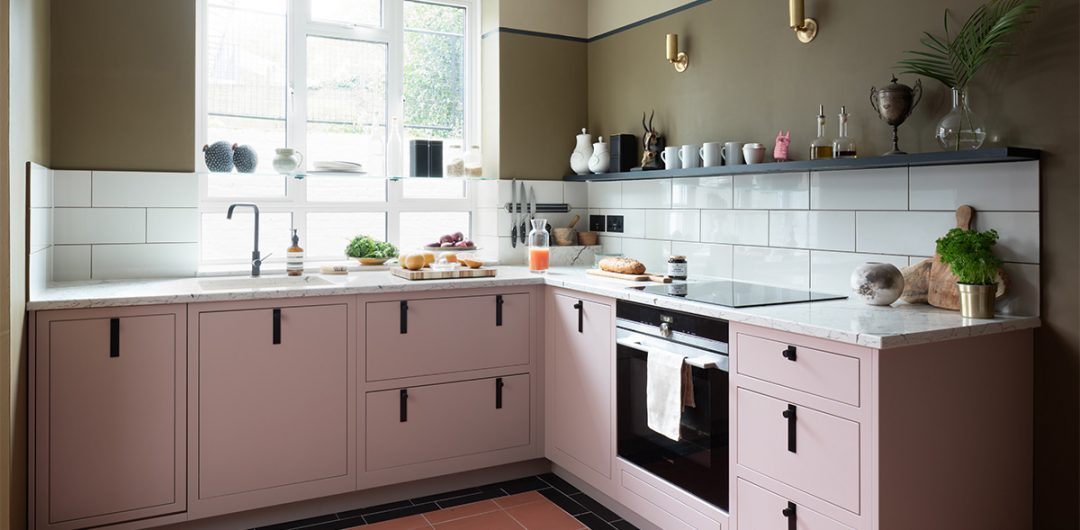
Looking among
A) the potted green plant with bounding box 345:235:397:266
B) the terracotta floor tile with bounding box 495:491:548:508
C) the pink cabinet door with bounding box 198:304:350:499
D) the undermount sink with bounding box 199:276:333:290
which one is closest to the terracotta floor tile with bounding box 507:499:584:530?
the terracotta floor tile with bounding box 495:491:548:508

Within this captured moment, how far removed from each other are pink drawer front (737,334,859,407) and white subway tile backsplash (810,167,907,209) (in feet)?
2.58

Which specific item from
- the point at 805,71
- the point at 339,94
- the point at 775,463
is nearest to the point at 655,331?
the point at 775,463

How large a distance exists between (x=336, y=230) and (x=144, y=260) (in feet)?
3.05

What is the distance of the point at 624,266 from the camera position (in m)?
3.39

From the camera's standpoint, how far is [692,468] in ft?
8.91

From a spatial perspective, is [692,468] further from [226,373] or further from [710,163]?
[226,373]

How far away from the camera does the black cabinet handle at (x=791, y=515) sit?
7.61 ft

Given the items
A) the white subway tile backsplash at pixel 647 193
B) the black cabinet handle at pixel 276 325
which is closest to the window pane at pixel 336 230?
the black cabinet handle at pixel 276 325

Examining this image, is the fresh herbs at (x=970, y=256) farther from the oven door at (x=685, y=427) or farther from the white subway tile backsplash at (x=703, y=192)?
the white subway tile backsplash at (x=703, y=192)

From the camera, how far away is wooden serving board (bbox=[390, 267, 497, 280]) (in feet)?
11.2

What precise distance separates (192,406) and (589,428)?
1.54 meters

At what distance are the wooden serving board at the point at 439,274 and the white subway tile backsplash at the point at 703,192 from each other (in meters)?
0.95

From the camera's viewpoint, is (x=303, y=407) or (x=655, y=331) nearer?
(x=655, y=331)

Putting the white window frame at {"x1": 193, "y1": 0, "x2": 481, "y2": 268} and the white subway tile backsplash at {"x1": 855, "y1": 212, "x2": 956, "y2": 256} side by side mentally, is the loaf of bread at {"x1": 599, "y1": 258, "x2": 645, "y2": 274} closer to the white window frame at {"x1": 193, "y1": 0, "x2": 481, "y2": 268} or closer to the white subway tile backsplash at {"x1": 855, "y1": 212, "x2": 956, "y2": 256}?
the white subway tile backsplash at {"x1": 855, "y1": 212, "x2": 956, "y2": 256}
